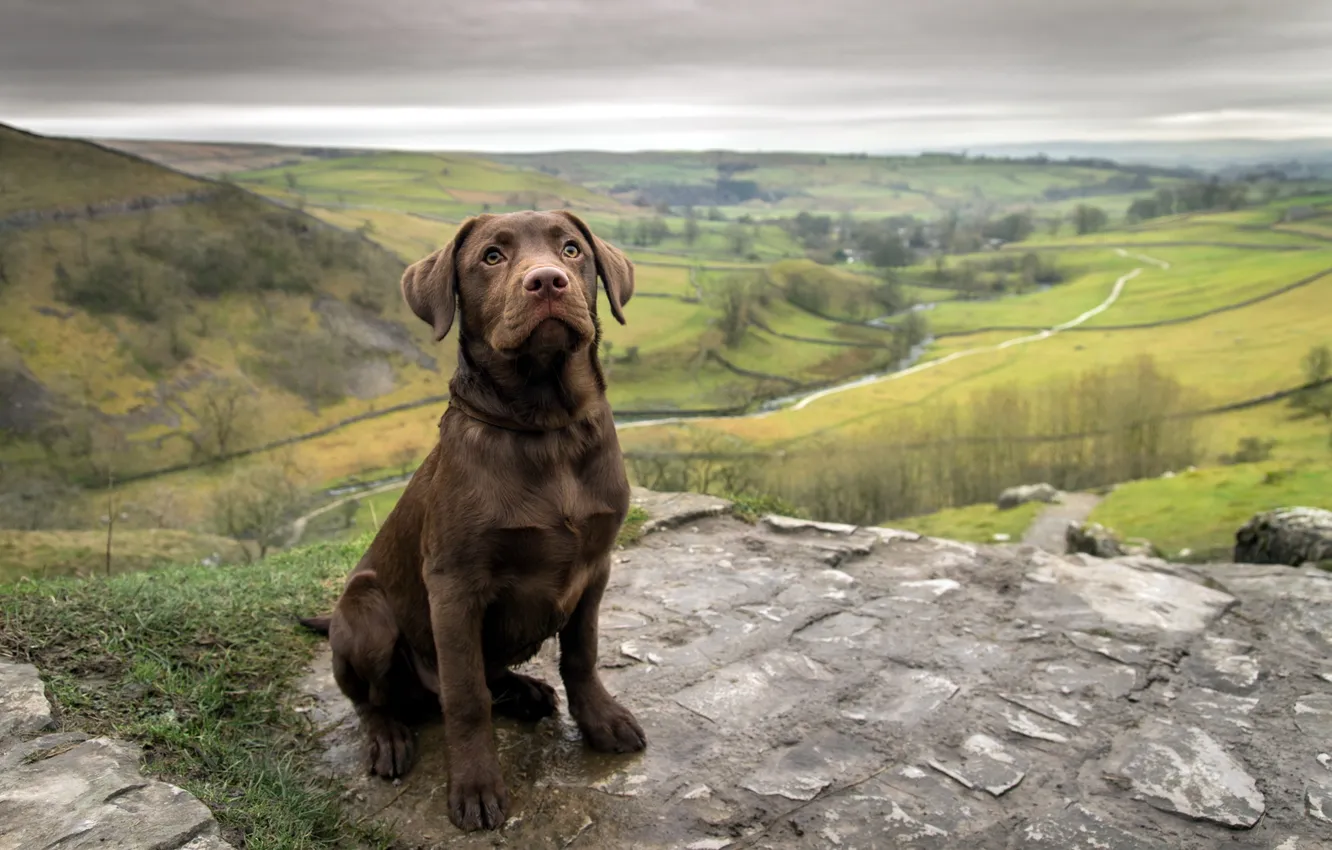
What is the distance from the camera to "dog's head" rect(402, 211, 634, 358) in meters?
3.45

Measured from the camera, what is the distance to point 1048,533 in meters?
26.8

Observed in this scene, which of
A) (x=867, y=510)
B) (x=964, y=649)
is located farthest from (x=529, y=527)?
(x=867, y=510)

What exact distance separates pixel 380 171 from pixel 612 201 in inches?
401

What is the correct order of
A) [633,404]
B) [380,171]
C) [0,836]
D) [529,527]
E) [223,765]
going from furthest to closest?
[380,171], [633,404], [223,765], [529,527], [0,836]

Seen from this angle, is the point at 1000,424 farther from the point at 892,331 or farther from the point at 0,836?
the point at 0,836

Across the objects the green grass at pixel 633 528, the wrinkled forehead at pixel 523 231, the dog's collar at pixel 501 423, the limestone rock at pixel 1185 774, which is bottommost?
→ the limestone rock at pixel 1185 774

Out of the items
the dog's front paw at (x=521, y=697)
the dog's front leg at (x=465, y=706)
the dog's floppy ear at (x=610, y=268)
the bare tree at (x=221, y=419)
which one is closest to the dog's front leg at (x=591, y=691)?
the dog's front paw at (x=521, y=697)

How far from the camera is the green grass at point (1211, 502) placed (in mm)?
16812

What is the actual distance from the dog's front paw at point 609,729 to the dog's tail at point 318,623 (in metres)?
1.85

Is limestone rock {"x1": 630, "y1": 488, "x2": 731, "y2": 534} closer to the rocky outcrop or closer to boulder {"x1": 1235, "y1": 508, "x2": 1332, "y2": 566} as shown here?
boulder {"x1": 1235, "y1": 508, "x2": 1332, "y2": 566}

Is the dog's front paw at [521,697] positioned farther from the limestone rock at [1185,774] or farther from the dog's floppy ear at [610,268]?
the limestone rock at [1185,774]

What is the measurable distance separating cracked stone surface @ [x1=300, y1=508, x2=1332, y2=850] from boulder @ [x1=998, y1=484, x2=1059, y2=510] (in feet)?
84.5

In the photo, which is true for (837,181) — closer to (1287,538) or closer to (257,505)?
(257,505)

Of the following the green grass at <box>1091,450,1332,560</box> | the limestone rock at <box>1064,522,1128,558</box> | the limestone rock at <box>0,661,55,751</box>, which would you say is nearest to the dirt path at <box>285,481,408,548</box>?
the limestone rock at <box>1064,522,1128,558</box>
